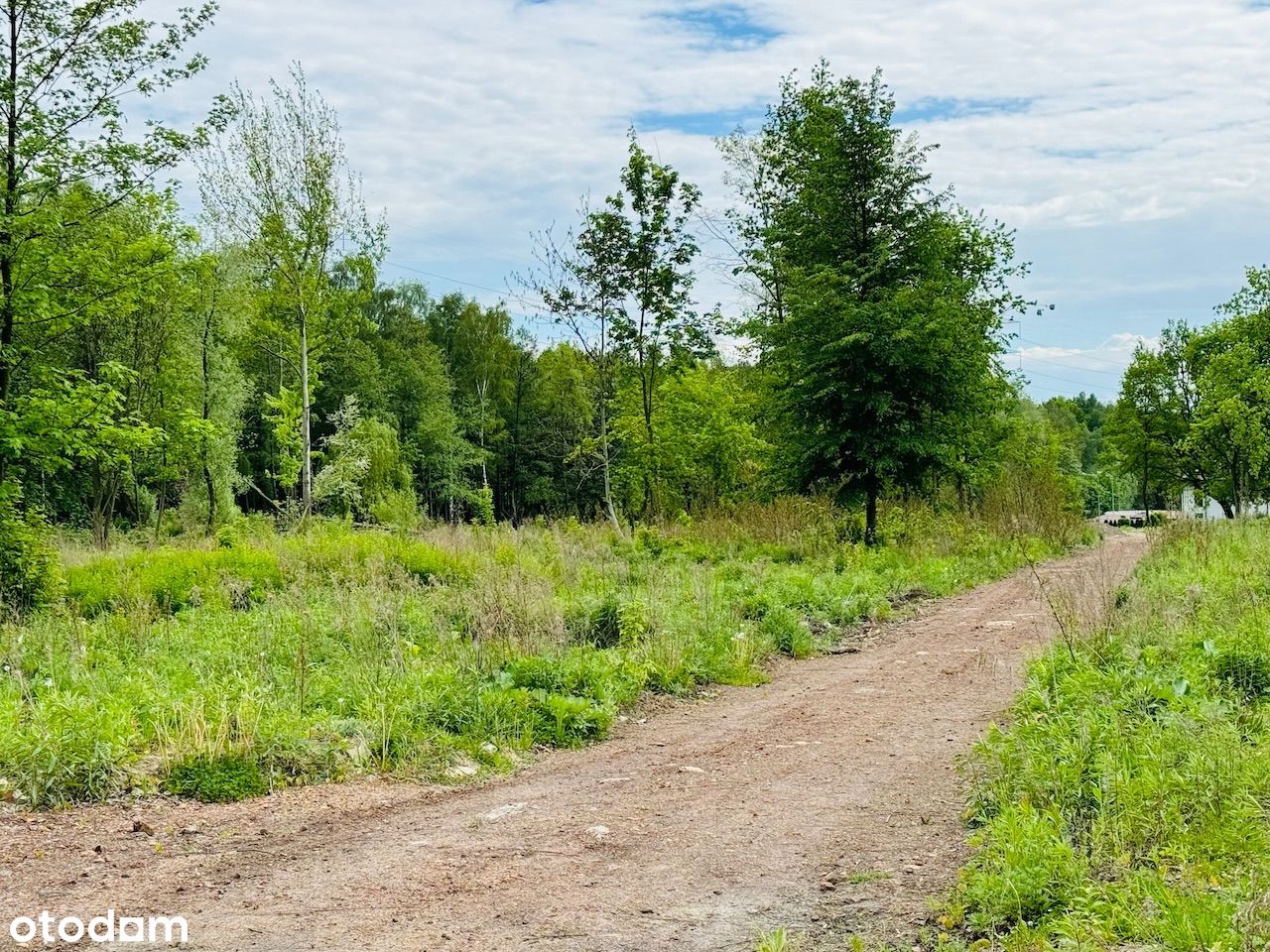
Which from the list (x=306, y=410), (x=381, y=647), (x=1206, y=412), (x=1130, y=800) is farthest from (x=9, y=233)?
(x=1206, y=412)

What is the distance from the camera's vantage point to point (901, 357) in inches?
657

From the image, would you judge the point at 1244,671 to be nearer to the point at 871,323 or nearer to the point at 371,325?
the point at 871,323

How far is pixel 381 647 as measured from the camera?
9016 millimetres

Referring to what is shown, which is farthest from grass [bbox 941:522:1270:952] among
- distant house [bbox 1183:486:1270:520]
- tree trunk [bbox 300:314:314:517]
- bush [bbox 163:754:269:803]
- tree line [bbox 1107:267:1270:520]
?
tree line [bbox 1107:267:1270:520]

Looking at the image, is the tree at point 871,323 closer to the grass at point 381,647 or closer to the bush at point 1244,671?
the grass at point 381,647

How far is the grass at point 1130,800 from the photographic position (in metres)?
3.52

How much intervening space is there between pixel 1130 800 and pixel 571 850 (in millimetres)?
2934

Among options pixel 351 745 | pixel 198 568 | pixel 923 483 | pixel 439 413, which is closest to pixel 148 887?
pixel 351 745

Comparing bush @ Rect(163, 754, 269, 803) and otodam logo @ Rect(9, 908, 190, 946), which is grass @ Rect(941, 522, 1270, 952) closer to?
otodam logo @ Rect(9, 908, 190, 946)

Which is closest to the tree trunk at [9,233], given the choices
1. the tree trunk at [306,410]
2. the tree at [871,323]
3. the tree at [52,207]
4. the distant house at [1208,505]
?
the tree at [52,207]

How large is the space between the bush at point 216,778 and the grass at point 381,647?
0.01m

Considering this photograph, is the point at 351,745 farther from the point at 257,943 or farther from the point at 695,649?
the point at 695,649

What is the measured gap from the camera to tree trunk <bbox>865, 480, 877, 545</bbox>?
1817 centimetres

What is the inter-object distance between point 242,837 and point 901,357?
14.3m
